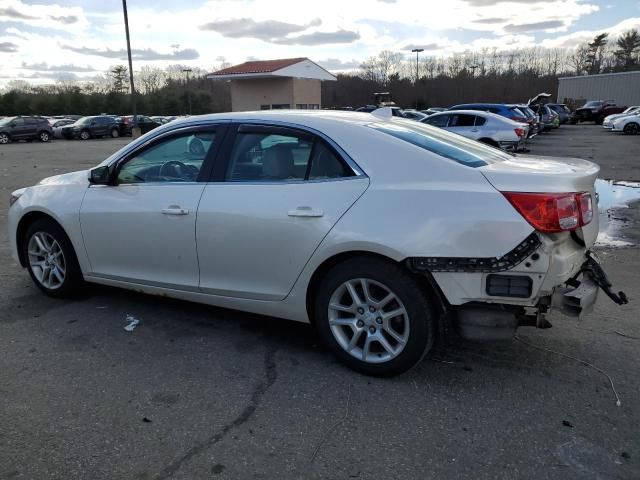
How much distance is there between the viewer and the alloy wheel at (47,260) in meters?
4.73

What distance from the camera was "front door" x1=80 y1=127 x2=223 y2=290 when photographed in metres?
3.90

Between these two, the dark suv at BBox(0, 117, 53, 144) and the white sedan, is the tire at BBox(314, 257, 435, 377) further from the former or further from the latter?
the dark suv at BBox(0, 117, 53, 144)

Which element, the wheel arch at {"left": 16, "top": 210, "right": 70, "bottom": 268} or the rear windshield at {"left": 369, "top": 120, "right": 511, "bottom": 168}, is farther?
the wheel arch at {"left": 16, "top": 210, "right": 70, "bottom": 268}

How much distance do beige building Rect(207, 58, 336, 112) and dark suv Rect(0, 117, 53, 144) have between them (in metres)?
14.2

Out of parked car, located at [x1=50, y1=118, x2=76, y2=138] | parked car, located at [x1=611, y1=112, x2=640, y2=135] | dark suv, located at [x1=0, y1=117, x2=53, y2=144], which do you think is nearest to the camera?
parked car, located at [x1=611, y1=112, x2=640, y2=135]

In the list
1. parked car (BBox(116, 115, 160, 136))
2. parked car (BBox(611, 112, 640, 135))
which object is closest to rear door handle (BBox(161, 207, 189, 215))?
parked car (BBox(611, 112, 640, 135))

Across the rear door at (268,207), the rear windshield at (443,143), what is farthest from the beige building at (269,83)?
the rear door at (268,207)

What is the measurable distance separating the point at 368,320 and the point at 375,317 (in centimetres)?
6

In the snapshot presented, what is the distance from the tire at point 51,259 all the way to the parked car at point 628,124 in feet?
106

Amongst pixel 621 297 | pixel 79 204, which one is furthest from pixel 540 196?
pixel 79 204

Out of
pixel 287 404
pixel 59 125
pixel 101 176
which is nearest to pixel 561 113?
pixel 59 125

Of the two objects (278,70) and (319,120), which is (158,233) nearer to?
(319,120)

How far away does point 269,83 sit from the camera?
44.3 metres

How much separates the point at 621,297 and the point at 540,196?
3.38ft
